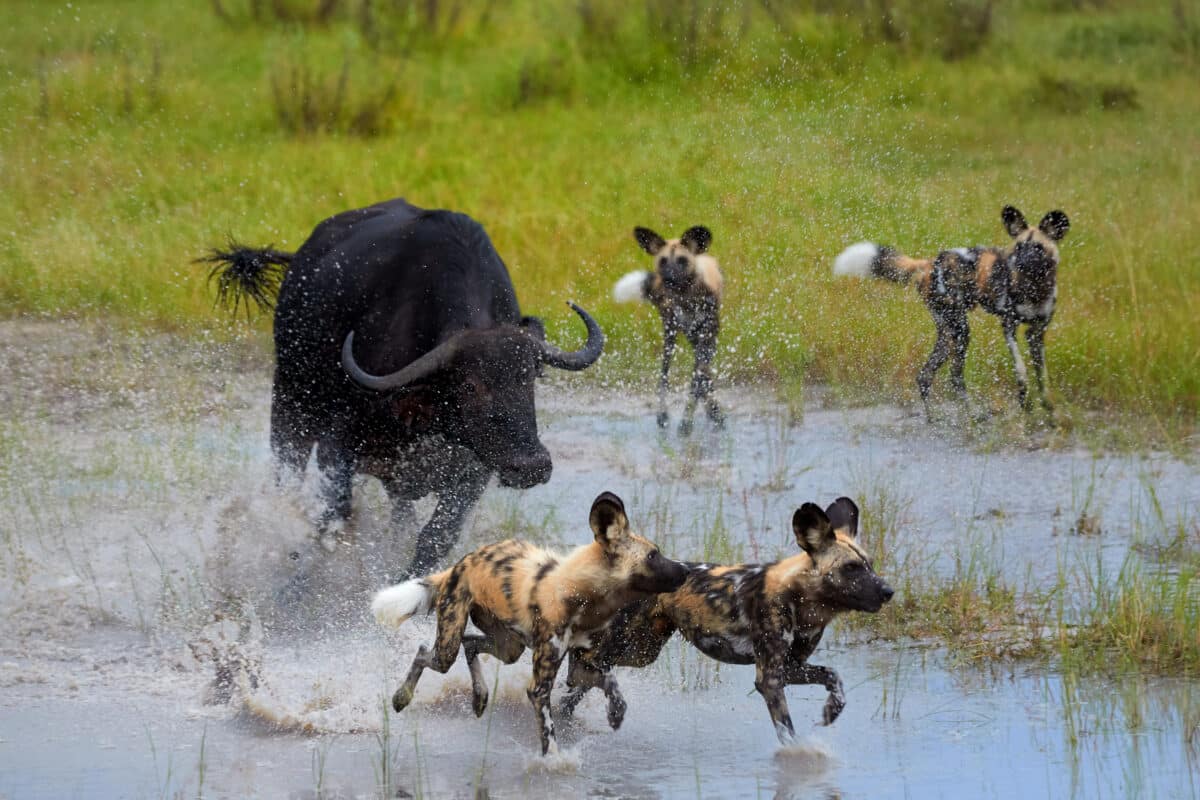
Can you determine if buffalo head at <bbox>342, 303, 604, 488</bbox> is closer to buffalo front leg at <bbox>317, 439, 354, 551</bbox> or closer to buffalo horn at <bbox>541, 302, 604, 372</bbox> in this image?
buffalo horn at <bbox>541, 302, 604, 372</bbox>

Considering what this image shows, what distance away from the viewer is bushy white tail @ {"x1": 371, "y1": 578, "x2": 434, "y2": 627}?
227 inches

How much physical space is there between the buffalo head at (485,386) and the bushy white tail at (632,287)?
3.48 meters

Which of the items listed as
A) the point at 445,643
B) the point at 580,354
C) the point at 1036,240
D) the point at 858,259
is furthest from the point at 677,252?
Answer: the point at 445,643

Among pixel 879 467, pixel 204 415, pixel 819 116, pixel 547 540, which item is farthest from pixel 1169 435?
pixel 819 116

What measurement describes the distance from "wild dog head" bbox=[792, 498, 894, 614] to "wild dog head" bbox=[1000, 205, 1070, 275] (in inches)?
201

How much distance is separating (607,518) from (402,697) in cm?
97

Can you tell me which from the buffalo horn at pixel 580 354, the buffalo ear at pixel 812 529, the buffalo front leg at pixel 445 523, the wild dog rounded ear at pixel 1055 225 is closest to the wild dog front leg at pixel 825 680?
the buffalo ear at pixel 812 529

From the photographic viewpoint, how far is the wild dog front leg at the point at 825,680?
5.32 meters

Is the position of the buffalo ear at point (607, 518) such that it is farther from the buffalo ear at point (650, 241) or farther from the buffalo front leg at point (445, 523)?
the buffalo ear at point (650, 241)

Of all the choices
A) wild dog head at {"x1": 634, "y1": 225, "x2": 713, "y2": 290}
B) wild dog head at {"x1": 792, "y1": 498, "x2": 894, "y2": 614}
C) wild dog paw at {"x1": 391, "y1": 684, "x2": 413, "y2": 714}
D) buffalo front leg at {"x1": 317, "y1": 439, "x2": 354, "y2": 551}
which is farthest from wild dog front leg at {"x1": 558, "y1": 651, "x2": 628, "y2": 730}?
wild dog head at {"x1": 634, "y1": 225, "x2": 713, "y2": 290}

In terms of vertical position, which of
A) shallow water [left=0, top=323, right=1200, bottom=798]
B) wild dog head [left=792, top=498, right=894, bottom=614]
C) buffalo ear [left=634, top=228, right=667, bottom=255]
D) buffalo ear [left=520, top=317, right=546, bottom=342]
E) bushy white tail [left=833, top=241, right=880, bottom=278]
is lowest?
shallow water [left=0, top=323, right=1200, bottom=798]

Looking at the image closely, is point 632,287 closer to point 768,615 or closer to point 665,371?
point 665,371

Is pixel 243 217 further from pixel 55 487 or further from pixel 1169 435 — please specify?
pixel 1169 435

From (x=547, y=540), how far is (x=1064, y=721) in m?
2.95
